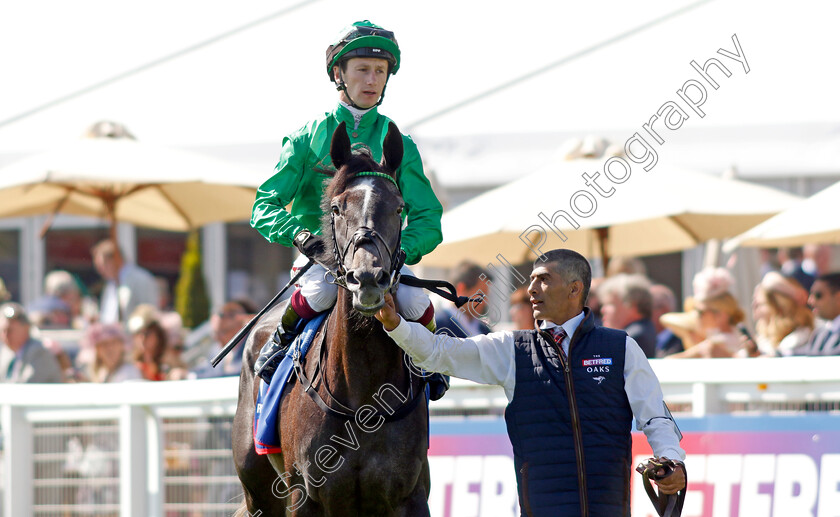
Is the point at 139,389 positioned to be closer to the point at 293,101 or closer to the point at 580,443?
the point at 580,443

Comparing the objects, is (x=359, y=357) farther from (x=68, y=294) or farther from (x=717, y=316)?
(x=68, y=294)

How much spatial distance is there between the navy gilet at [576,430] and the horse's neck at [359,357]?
1.58 feet

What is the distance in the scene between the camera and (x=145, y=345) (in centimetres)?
795

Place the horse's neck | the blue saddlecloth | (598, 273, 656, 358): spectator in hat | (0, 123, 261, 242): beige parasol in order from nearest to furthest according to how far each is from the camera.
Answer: the horse's neck
the blue saddlecloth
(598, 273, 656, 358): spectator in hat
(0, 123, 261, 242): beige parasol

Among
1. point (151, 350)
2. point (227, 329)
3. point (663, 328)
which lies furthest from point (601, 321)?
point (151, 350)

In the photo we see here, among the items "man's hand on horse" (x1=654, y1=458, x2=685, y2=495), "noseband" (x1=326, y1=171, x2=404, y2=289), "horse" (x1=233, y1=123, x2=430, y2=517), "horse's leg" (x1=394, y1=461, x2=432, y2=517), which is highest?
"noseband" (x1=326, y1=171, x2=404, y2=289)

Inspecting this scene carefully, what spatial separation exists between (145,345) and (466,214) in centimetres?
253

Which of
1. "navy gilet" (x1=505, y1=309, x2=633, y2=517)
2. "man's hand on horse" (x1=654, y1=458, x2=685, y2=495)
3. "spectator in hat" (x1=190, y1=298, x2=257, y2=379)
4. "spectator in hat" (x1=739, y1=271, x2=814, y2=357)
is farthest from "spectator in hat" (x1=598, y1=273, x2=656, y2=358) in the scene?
"man's hand on horse" (x1=654, y1=458, x2=685, y2=495)

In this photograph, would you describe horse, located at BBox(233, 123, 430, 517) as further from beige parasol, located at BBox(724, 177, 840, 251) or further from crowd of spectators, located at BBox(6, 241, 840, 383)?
beige parasol, located at BBox(724, 177, 840, 251)

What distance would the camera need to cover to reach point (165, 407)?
21.3ft

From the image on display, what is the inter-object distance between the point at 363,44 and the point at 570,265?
1.14 m

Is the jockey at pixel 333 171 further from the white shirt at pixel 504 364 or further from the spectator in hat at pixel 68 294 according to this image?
the spectator in hat at pixel 68 294

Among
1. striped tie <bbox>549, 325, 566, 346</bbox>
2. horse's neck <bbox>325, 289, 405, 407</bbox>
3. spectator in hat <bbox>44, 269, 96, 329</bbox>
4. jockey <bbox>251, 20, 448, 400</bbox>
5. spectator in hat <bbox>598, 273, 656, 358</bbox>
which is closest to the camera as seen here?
striped tie <bbox>549, 325, 566, 346</bbox>

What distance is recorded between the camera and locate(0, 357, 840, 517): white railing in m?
4.96
